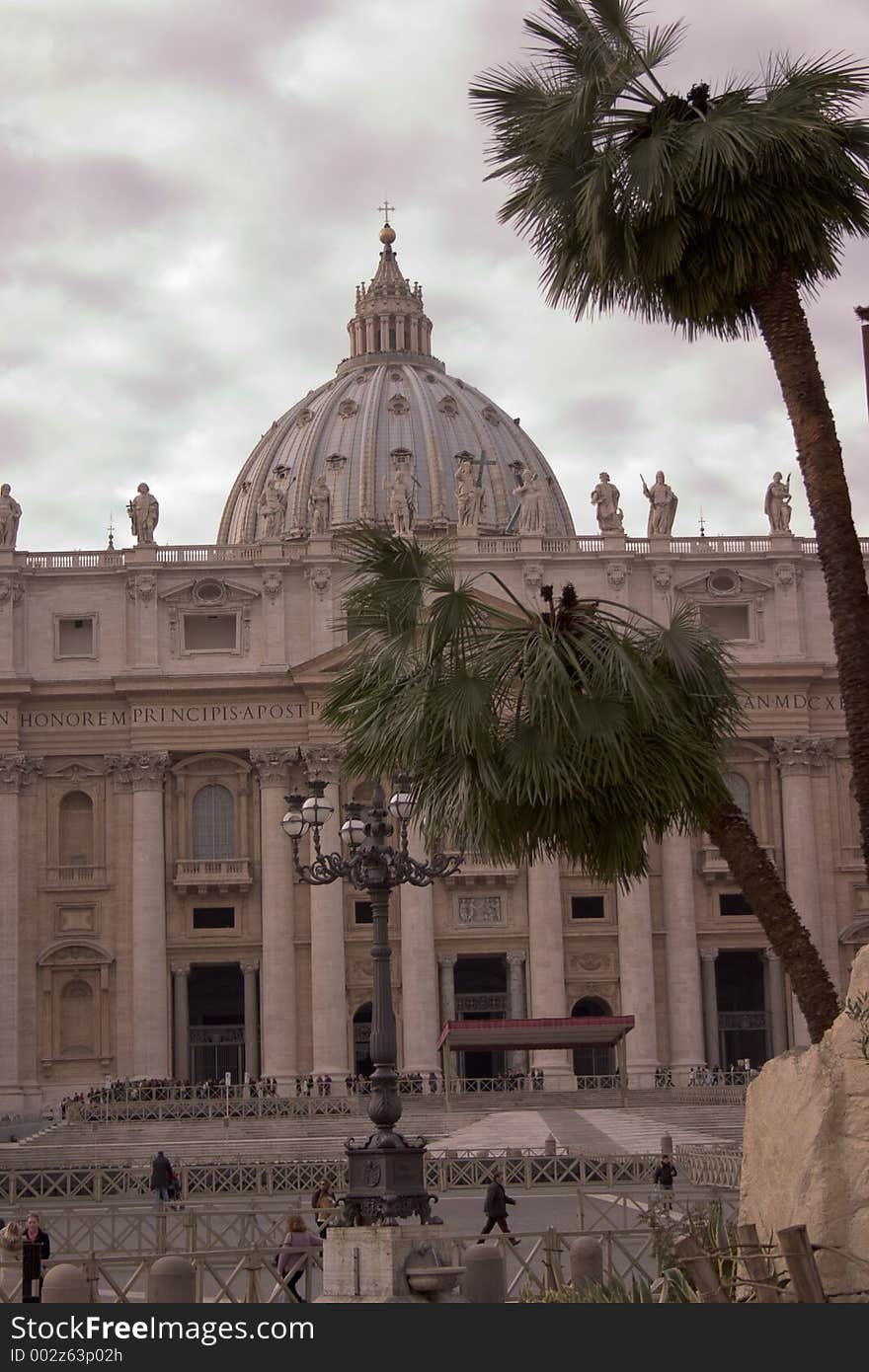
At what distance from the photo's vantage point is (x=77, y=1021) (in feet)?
246

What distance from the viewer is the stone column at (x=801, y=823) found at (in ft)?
247

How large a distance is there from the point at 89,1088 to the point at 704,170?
5926cm

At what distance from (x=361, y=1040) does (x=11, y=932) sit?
1351 cm

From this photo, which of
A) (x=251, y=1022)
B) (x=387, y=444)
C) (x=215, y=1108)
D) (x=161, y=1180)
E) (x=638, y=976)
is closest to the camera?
(x=161, y=1180)

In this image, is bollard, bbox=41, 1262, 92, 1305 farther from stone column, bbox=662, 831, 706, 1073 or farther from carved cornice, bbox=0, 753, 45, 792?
carved cornice, bbox=0, 753, 45, 792

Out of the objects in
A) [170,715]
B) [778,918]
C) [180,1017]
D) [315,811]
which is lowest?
[778,918]

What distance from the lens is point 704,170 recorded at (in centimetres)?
1830

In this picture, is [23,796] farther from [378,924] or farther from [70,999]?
[378,924]

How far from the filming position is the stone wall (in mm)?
Result: 14508

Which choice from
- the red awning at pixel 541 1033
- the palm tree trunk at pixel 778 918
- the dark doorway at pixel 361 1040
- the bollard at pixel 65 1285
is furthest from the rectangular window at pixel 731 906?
the bollard at pixel 65 1285

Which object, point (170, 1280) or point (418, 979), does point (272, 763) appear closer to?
point (418, 979)

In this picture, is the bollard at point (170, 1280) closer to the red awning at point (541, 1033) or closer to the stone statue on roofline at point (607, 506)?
the red awning at point (541, 1033)

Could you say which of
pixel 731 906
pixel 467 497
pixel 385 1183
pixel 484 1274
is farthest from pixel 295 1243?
pixel 467 497

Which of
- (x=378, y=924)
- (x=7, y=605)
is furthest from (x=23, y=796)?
(x=378, y=924)
